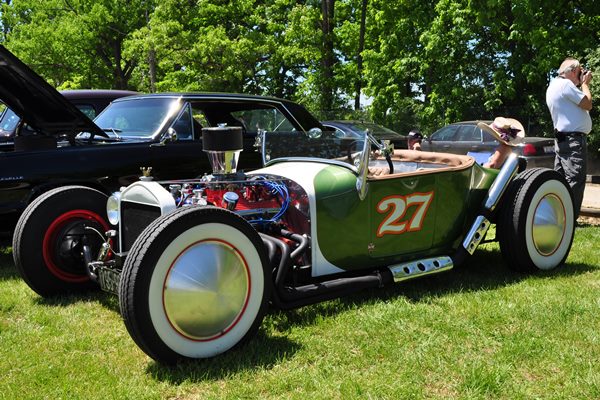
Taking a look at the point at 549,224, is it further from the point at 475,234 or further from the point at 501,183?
the point at 475,234

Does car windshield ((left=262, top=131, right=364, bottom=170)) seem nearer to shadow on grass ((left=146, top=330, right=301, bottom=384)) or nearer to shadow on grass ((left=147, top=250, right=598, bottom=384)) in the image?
shadow on grass ((left=147, top=250, right=598, bottom=384))

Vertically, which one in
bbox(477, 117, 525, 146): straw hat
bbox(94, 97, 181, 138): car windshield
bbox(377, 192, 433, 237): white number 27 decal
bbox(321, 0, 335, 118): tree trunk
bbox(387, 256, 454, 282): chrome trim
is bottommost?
bbox(387, 256, 454, 282): chrome trim

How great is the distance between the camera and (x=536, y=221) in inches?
180

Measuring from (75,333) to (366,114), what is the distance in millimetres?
18334

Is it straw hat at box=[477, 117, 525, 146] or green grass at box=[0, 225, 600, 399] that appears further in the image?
straw hat at box=[477, 117, 525, 146]

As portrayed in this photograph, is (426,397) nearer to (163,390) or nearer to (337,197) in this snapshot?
(163,390)

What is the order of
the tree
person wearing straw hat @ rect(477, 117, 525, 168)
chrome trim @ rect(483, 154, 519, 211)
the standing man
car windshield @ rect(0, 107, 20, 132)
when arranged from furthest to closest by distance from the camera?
the tree < car windshield @ rect(0, 107, 20, 132) < the standing man < person wearing straw hat @ rect(477, 117, 525, 168) < chrome trim @ rect(483, 154, 519, 211)

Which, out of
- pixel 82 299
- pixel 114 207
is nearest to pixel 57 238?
pixel 82 299

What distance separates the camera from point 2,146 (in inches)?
240

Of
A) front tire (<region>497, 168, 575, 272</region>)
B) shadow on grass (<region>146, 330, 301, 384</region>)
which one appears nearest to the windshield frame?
shadow on grass (<region>146, 330, 301, 384</region>)

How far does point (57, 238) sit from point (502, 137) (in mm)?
3731

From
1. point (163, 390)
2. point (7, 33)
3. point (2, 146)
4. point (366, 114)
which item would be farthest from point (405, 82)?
point (7, 33)

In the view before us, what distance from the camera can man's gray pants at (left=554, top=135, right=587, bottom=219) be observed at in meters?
5.96

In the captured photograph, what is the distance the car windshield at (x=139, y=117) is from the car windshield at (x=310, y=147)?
1658 mm
